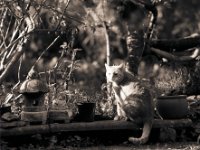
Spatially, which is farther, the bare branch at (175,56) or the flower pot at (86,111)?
the bare branch at (175,56)

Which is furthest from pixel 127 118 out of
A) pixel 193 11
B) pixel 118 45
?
pixel 193 11

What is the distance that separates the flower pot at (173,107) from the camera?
30.8 feet

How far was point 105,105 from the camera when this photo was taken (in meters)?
10.3

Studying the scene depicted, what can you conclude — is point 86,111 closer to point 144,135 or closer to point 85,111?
point 85,111

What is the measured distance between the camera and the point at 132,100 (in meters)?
8.97

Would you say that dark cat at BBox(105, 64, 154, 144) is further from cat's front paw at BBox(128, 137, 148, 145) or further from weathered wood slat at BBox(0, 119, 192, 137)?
weathered wood slat at BBox(0, 119, 192, 137)

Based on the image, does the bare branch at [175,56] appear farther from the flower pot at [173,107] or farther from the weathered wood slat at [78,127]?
the weathered wood slat at [78,127]

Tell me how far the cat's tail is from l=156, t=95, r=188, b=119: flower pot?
700mm

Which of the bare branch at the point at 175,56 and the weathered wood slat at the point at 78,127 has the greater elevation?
the bare branch at the point at 175,56

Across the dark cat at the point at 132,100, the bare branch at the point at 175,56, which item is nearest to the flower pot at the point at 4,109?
the dark cat at the point at 132,100

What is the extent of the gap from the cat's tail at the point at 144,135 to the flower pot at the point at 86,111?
78cm

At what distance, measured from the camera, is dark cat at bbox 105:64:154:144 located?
347 inches

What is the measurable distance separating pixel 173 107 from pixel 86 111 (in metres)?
1.61

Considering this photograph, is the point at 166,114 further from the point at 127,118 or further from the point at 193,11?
the point at 193,11
